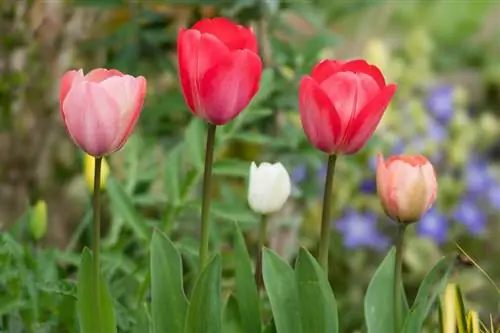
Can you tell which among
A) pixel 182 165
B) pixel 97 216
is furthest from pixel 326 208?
pixel 182 165

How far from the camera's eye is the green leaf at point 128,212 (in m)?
0.97

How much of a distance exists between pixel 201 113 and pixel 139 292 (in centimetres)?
31

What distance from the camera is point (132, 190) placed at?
3.77 feet

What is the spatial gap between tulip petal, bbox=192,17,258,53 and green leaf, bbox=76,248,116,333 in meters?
0.18

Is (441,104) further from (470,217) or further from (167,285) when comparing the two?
(167,285)

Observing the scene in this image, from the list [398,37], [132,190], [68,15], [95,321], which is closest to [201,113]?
[95,321]

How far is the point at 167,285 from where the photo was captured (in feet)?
2.40

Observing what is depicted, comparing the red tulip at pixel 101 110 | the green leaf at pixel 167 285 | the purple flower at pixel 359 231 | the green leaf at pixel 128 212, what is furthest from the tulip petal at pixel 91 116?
the purple flower at pixel 359 231

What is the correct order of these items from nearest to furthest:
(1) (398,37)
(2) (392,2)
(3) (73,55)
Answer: (3) (73,55) → (2) (392,2) → (1) (398,37)

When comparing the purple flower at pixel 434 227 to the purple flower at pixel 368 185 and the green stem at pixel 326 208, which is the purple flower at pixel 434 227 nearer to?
the purple flower at pixel 368 185

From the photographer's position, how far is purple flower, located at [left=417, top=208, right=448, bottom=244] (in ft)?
5.48

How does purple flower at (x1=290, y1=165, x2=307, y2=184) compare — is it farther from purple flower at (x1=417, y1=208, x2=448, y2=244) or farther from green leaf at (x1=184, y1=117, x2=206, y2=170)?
green leaf at (x1=184, y1=117, x2=206, y2=170)

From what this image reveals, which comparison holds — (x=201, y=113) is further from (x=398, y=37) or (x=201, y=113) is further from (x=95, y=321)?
(x=398, y=37)

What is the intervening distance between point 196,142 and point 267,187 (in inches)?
11.2
